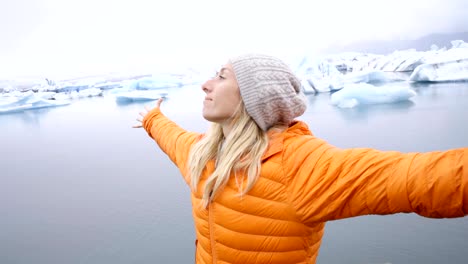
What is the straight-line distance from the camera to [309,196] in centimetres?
62

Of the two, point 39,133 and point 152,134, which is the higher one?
point 152,134

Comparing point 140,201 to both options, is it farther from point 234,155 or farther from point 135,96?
point 135,96

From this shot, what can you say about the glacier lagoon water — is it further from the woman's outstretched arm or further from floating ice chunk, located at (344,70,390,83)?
floating ice chunk, located at (344,70,390,83)

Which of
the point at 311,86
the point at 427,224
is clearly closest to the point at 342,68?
the point at 311,86

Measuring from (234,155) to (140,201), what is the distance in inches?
79.2

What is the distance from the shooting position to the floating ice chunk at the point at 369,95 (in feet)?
18.6

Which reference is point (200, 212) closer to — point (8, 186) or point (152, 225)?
point (152, 225)

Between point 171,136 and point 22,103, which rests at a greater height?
point 171,136

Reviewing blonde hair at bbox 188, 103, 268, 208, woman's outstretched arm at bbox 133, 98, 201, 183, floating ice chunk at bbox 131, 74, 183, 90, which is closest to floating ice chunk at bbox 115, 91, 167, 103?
floating ice chunk at bbox 131, 74, 183, 90

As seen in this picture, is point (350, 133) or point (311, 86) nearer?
point (350, 133)

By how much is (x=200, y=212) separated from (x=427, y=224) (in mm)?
1692

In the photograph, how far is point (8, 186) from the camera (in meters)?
3.29

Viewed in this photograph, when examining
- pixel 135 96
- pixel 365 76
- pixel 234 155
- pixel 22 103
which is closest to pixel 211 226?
pixel 234 155

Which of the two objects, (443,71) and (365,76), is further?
(365,76)
